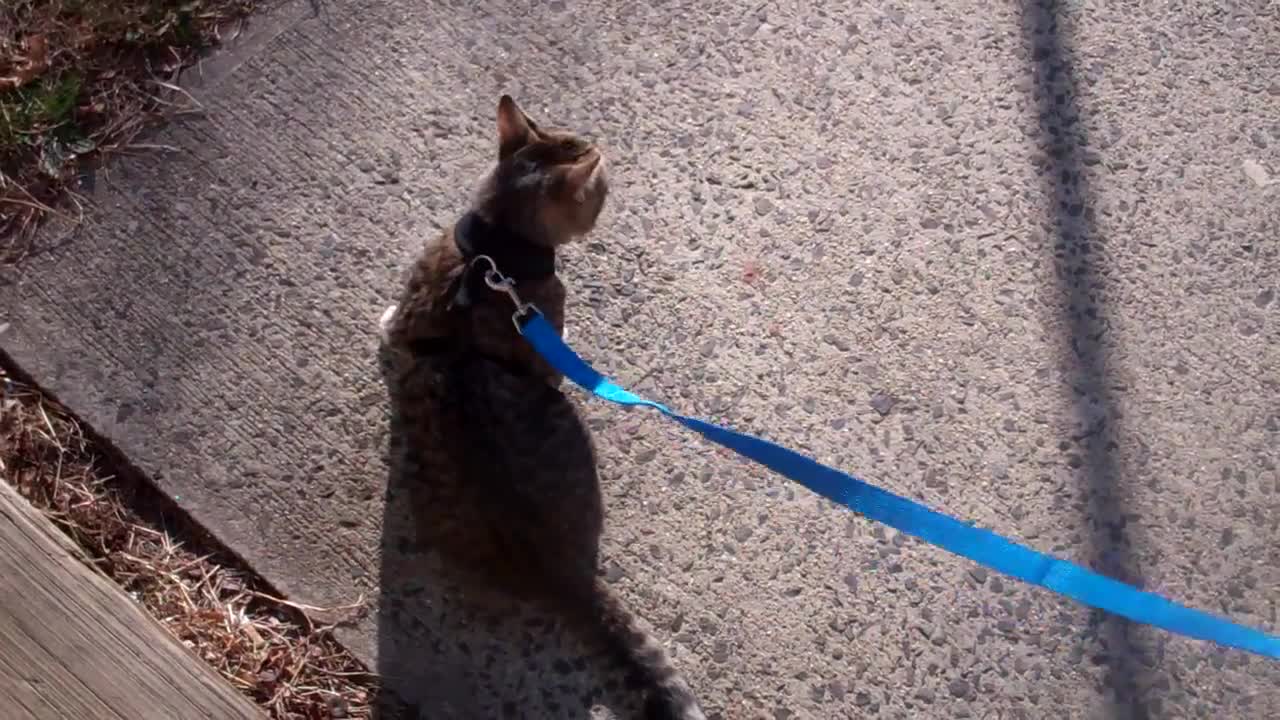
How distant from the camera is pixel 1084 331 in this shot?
3346mm

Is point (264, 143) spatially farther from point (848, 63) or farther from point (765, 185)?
point (848, 63)

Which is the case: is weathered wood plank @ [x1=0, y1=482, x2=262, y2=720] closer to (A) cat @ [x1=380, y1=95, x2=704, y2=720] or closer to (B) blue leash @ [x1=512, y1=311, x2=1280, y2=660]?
(A) cat @ [x1=380, y1=95, x2=704, y2=720]

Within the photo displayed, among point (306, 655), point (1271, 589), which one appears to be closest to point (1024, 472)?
point (1271, 589)

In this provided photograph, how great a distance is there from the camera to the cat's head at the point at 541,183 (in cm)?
269

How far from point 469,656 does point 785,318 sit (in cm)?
140

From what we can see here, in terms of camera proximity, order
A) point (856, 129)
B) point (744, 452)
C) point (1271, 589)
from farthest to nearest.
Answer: point (856, 129), point (1271, 589), point (744, 452)

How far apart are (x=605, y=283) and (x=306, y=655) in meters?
1.40

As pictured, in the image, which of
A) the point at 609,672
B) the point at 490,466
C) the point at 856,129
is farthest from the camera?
the point at 856,129

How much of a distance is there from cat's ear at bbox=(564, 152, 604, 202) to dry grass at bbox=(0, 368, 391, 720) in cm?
132

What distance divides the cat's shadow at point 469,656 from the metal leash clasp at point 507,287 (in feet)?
2.06

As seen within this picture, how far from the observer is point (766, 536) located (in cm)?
308

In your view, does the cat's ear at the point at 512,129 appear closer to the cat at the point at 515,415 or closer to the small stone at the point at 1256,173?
the cat at the point at 515,415

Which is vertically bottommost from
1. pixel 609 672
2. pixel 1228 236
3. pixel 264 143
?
pixel 609 672

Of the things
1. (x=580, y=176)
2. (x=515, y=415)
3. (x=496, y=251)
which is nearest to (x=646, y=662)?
Result: (x=515, y=415)
